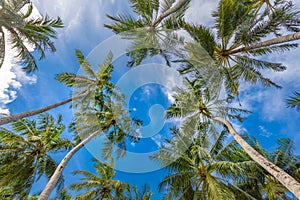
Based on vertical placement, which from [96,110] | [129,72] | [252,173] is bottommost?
[252,173]

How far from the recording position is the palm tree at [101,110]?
1252 cm

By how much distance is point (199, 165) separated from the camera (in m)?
9.83

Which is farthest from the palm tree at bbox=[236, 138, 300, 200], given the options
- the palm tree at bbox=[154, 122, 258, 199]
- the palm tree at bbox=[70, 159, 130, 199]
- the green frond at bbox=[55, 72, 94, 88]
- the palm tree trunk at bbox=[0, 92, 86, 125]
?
the green frond at bbox=[55, 72, 94, 88]

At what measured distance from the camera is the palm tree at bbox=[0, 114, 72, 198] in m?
9.20

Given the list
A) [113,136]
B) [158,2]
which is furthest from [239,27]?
[113,136]

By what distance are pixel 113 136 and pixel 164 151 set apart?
4.92m

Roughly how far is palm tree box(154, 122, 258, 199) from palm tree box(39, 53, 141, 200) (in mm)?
4286

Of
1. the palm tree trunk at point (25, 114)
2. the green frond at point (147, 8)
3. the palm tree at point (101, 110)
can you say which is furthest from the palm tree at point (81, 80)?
the green frond at point (147, 8)

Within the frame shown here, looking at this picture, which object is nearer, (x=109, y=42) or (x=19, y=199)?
(x=19, y=199)

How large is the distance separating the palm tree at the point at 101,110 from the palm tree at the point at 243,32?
19.5 feet

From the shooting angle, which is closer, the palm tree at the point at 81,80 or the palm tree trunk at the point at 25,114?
the palm tree trunk at the point at 25,114

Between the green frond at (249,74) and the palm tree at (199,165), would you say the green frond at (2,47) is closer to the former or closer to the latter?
the palm tree at (199,165)

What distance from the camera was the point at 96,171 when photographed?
12305 mm

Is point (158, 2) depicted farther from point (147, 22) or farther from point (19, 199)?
point (19, 199)
